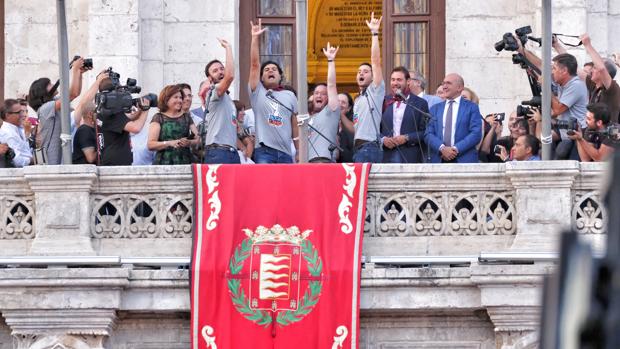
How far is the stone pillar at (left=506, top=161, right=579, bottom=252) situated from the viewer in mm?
13500

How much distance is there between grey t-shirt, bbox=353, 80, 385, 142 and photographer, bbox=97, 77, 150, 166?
7.10 feet

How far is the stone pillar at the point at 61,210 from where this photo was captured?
13.8 meters

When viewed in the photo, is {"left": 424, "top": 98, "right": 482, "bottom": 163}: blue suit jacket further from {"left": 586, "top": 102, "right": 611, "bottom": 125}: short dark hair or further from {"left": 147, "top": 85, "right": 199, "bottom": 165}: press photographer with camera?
{"left": 147, "top": 85, "right": 199, "bottom": 165}: press photographer with camera

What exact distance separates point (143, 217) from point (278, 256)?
140 cm

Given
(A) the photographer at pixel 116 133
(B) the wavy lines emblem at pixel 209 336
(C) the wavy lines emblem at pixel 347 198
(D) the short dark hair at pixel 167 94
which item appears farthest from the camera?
(A) the photographer at pixel 116 133

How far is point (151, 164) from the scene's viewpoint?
48.6 feet

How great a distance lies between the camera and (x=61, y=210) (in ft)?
45.5

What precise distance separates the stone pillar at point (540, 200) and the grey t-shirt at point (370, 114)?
152cm

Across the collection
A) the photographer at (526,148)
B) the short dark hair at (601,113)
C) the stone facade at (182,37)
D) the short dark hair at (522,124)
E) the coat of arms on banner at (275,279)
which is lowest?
the coat of arms on banner at (275,279)

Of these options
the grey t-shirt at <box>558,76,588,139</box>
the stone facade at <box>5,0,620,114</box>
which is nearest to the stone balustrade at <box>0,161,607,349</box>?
the grey t-shirt at <box>558,76,588,139</box>

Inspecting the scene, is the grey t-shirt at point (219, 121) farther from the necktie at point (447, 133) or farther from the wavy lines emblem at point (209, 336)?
the necktie at point (447, 133)

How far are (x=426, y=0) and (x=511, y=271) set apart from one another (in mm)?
8172

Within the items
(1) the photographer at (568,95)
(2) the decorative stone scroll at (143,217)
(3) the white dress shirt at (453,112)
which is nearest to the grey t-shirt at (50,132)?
(2) the decorative stone scroll at (143,217)

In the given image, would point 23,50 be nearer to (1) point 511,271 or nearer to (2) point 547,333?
→ (1) point 511,271
